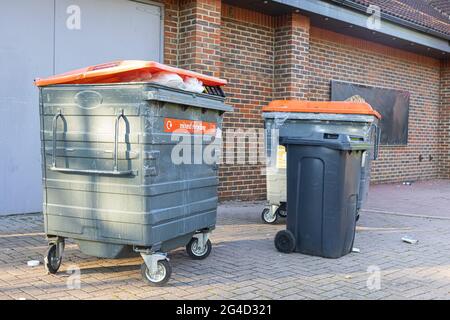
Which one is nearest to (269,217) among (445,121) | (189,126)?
(189,126)

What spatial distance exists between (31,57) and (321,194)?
166 inches

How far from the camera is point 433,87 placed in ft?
48.0

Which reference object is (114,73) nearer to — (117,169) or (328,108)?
(117,169)

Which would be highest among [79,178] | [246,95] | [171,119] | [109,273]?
[246,95]

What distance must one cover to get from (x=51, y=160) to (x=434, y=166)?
13.1 meters

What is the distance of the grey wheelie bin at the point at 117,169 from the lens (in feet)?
12.9

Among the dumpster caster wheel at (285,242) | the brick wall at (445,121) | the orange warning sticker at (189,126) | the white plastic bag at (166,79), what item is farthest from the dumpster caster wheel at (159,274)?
the brick wall at (445,121)

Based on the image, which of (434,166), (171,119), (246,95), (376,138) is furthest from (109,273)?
(434,166)

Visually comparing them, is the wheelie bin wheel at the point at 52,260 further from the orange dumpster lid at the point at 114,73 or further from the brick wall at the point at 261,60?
the brick wall at the point at 261,60

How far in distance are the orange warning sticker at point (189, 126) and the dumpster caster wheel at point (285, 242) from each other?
1.38 m

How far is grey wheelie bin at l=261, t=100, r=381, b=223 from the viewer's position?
6.45 meters

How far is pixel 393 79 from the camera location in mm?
13031

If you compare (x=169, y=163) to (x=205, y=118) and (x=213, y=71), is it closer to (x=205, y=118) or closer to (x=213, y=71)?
(x=205, y=118)

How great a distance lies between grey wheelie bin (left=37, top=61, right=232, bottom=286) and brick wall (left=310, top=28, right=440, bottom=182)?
22.5 feet
